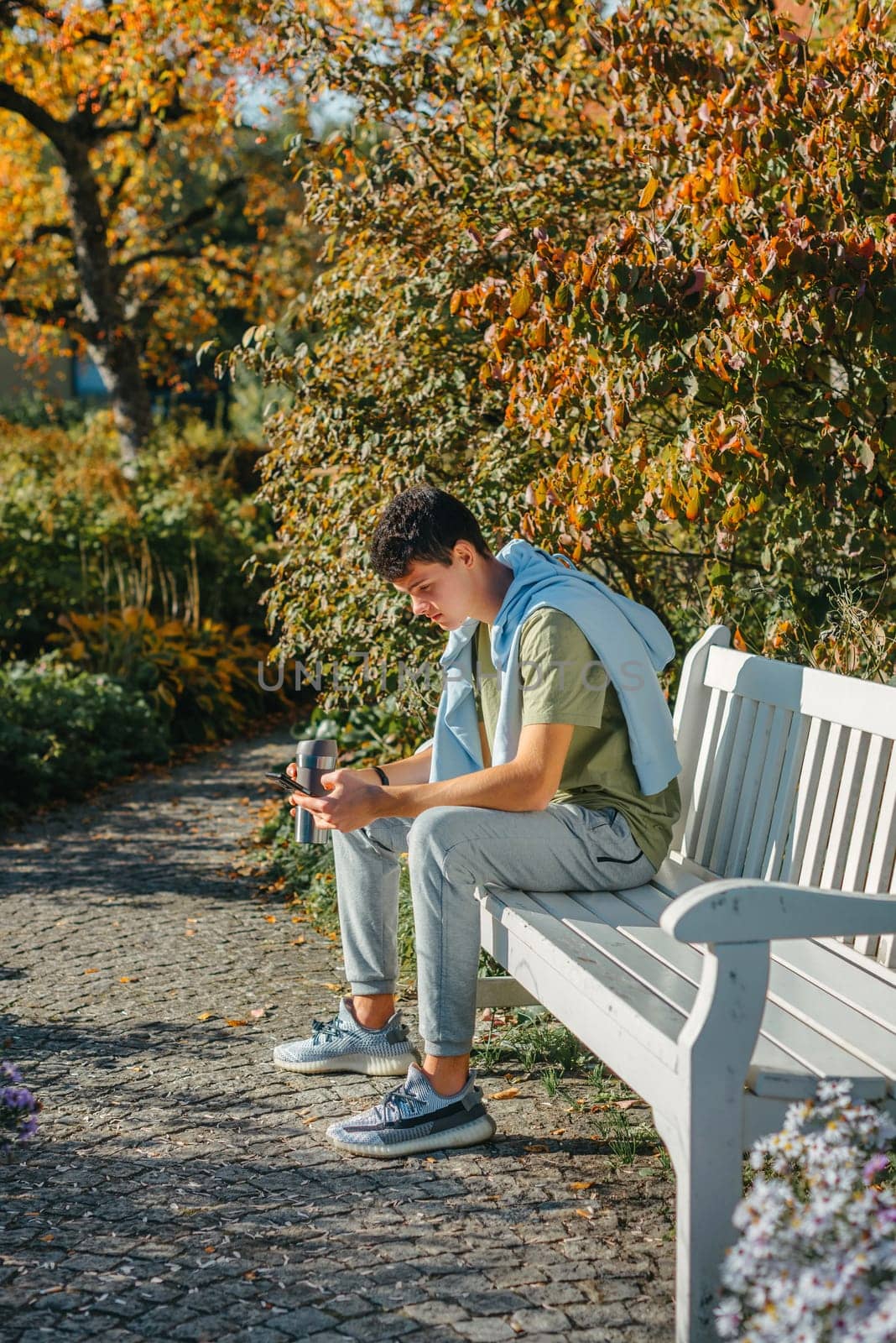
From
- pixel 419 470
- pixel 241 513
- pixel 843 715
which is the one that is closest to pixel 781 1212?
pixel 843 715

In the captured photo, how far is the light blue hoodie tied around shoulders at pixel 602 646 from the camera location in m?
3.24

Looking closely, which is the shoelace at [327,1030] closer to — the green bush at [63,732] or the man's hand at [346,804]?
the man's hand at [346,804]

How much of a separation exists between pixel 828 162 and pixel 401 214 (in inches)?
74.1

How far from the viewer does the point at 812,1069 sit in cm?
228

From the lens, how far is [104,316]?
13375 mm

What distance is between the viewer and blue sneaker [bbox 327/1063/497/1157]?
3131 mm

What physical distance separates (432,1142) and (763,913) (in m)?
1.28

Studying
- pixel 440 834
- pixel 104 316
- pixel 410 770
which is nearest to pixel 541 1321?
pixel 440 834

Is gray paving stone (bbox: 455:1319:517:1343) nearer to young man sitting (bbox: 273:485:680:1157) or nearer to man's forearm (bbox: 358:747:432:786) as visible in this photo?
young man sitting (bbox: 273:485:680:1157)

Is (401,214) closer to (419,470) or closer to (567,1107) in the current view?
(419,470)

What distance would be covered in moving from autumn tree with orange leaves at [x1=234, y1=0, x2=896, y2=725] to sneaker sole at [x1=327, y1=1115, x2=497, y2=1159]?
70.2 inches

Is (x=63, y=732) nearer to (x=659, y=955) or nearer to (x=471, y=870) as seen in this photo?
(x=471, y=870)

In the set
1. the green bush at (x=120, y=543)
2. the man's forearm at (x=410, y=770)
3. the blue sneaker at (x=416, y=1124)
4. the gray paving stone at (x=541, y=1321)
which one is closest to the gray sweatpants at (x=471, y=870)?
the blue sneaker at (x=416, y=1124)

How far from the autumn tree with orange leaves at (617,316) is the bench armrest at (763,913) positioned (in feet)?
5.79
